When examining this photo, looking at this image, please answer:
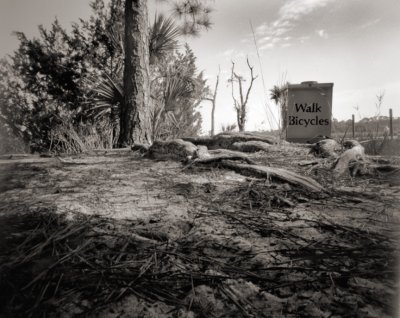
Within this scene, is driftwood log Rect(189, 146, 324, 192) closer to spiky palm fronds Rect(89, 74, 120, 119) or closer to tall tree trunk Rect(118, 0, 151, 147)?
tall tree trunk Rect(118, 0, 151, 147)

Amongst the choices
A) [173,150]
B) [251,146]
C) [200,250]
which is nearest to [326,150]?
[251,146]

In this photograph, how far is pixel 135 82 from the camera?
427 centimetres

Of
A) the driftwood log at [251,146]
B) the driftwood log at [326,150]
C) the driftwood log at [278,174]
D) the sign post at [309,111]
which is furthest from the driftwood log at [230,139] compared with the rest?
the driftwood log at [278,174]

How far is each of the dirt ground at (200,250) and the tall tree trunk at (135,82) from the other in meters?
2.69

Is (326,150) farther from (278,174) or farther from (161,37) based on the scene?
(161,37)

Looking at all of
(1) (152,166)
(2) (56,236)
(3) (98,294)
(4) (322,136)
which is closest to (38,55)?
(1) (152,166)

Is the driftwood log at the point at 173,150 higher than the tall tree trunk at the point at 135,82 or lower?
lower

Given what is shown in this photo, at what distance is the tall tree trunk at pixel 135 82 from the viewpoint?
4266mm

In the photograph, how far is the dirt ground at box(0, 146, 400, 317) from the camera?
0.67m

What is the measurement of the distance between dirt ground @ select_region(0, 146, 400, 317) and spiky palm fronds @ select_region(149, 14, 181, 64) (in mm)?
4486

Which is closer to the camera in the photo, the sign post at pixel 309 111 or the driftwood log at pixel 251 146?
the driftwood log at pixel 251 146

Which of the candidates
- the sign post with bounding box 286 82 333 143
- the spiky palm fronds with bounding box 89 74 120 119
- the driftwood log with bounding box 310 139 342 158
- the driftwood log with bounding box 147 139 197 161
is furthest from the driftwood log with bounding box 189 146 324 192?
the spiky palm fronds with bounding box 89 74 120 119

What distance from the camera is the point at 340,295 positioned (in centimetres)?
68

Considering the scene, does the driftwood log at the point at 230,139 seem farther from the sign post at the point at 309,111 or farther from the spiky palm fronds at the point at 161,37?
the spiky palm fronds at the point at 161,37
